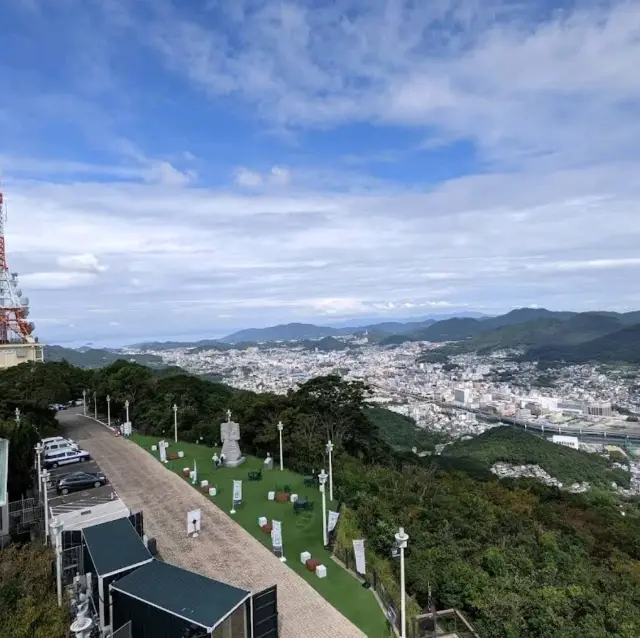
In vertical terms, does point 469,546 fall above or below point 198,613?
below

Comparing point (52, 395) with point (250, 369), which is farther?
point (250, 369)

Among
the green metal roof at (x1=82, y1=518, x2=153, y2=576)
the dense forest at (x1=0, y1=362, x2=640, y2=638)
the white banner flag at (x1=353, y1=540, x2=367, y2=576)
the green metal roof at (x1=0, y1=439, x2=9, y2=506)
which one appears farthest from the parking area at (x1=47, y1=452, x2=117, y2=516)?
the white banner flag at (x1=353, y1=540, x2=367, y2=576)

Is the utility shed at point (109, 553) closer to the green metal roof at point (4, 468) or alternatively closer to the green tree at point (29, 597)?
the green tree at point (29, 597)

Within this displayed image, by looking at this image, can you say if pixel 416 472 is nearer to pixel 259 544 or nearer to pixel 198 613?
pixel 259 544

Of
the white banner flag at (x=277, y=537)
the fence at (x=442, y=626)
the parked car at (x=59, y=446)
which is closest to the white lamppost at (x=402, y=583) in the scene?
the fence at (x=442, y=626)

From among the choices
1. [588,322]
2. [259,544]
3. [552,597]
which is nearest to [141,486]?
[259,544]

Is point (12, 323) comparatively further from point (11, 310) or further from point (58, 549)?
point (58, 549)

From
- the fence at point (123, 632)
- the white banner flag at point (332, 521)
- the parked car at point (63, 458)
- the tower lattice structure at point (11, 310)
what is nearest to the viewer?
the fence at point (123, 632)

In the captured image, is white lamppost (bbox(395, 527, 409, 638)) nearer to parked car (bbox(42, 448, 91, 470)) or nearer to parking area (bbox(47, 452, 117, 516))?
parking area (bbox(47, 452, 117, 516))
